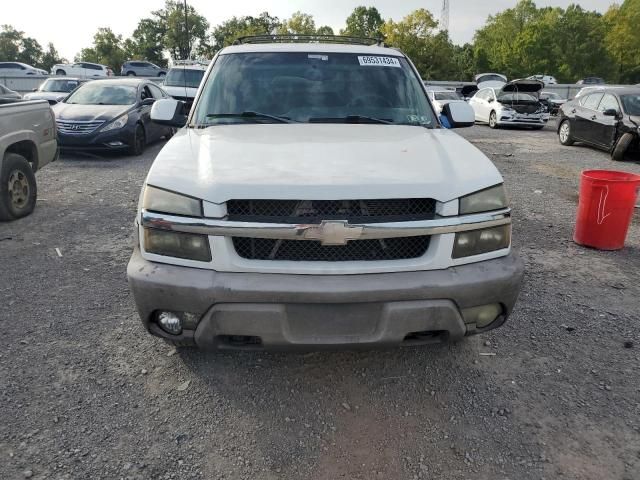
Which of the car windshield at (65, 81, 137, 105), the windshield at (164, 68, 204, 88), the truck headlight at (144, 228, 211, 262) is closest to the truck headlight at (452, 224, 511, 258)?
the truck headlight at (144, 228, 211, 262)

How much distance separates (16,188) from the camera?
6137 mm

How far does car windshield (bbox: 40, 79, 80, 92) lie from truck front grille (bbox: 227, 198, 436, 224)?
641 inches

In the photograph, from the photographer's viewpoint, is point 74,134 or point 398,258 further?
point 74,134

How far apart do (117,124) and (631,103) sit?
1103cm

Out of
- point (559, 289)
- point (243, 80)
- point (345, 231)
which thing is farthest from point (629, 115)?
point (345, 231)

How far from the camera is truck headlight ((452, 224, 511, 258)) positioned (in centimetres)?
255

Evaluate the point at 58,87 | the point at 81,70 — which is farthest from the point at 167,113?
the point at 81,70

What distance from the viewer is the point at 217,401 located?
281 centimetres

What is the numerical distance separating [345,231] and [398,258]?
356 mm

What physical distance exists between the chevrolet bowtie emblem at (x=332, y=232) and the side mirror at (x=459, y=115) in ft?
7.44

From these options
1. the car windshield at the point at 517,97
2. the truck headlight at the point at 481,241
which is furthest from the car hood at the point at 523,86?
the truck headlight at the point at 481,241

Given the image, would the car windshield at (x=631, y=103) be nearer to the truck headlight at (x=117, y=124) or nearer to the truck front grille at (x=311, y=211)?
the truck headlight at (x=117, y=124)

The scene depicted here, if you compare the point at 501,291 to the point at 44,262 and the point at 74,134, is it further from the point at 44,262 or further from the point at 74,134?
the point at 74,134

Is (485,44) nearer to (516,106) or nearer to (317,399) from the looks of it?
(516,106)
